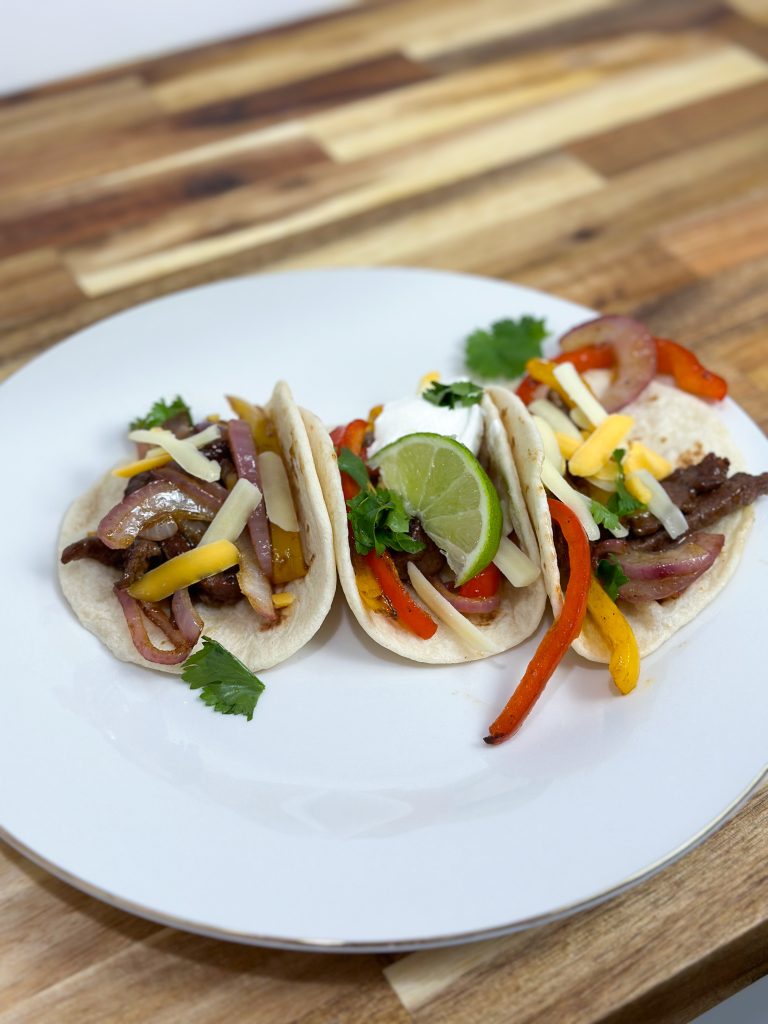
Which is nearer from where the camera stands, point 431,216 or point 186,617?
point 186,617

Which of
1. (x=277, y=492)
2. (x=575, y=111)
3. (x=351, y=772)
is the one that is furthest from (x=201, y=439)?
(x=575, y=111)

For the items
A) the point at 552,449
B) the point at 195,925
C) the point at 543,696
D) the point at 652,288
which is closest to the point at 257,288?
the point at 552,449

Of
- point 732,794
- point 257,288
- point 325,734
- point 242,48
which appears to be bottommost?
point 732,794

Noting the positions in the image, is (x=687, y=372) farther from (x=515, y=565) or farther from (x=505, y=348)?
(x=515, y=565)

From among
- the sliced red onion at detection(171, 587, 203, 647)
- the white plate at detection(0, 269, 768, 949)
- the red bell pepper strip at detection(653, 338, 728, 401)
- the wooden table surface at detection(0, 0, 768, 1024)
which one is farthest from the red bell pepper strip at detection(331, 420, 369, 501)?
the wooden table surface at detection(0, 0, 768, 1024)

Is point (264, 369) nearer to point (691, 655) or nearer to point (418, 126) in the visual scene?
point (691, 655)

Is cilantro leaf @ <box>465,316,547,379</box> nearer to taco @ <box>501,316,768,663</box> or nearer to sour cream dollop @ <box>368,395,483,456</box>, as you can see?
taco @ <box>501,316,768,663</box>
